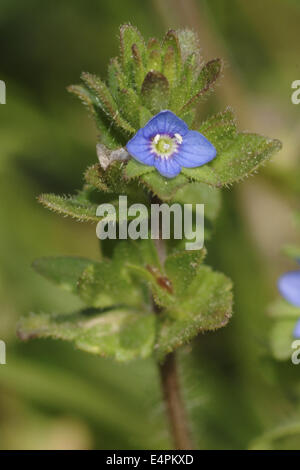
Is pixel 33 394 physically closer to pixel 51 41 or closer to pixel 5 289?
pixel 5 289

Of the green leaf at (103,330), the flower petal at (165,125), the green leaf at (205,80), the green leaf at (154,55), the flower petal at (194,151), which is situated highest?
the green leaf at (154,55)

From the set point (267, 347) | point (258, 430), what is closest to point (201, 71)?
point (267, 347)

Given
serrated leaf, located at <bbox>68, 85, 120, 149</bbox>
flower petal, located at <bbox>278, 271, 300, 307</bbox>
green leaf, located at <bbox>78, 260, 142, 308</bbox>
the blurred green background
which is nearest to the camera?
serrated leaf, located at <bbox>68, 85, 120, 149</bbox>

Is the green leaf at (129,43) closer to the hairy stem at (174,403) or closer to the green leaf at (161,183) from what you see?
the green leaf at (161,183)

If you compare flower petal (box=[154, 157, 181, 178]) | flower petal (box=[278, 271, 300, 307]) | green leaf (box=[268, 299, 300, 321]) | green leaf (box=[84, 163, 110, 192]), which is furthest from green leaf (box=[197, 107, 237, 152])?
green leaf (box=[268, 299, 300, 321])

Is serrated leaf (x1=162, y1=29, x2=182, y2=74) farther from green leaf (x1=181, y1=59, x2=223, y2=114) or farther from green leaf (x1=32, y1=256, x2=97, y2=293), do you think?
green leaf (x1=32, y1=256, x2=97, y2=293)

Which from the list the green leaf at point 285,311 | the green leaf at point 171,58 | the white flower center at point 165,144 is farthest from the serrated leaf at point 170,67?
the green leaf at point 285,311
